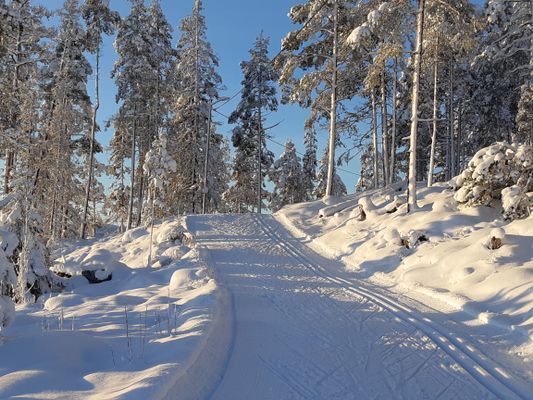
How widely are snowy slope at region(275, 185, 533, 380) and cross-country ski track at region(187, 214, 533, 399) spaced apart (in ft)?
1.97

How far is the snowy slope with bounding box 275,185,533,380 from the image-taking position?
23.8 ft

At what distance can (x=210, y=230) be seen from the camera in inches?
814

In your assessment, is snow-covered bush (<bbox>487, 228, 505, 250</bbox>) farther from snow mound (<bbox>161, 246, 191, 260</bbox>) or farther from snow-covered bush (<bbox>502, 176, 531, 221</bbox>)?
snow mound (<bbox>161, 246, 191, 260</bbox>)

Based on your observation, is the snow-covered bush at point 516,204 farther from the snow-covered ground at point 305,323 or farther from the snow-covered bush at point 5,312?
the snow-covered bush at point 5,312

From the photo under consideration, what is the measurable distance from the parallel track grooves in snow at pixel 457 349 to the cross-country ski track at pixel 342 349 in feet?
0.04

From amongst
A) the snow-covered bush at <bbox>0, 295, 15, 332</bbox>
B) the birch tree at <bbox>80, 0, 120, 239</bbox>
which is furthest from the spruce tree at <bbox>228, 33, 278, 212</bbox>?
the snow-covered bush at <bbox>0, 295, 15, 332</bbox>

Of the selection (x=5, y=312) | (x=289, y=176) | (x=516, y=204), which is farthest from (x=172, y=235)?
(x=289, y=176)

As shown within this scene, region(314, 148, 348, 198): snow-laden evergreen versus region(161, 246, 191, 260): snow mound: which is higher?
region(314, 148, 348, 198): snow-laden evergreen

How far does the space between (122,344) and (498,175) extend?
40.2 feet

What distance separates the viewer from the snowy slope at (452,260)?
726cm

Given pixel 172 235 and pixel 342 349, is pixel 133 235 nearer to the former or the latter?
pixel 172 235

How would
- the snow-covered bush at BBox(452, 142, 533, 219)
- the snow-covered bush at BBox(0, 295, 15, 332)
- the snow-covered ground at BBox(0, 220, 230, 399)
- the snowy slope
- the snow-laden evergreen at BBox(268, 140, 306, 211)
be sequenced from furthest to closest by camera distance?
the snow-laden evergreen at BBox(268, 140, 306, 211) < the snow-covered bush at BBox(452, 142, 533, 219) < the snowy slope < the snow-covered bush at BBox(0, 295, 15, 332) < the snow-covered ground at BBox(0, 220, 230, 399)

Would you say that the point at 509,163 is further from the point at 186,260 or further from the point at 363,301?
the point at 186,260

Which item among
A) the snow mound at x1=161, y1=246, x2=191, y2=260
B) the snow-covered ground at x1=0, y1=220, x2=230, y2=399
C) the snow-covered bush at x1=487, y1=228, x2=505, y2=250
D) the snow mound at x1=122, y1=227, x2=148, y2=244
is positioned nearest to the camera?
the snow-covered ground at x1=0, y1=220, x2=230, y2=399
